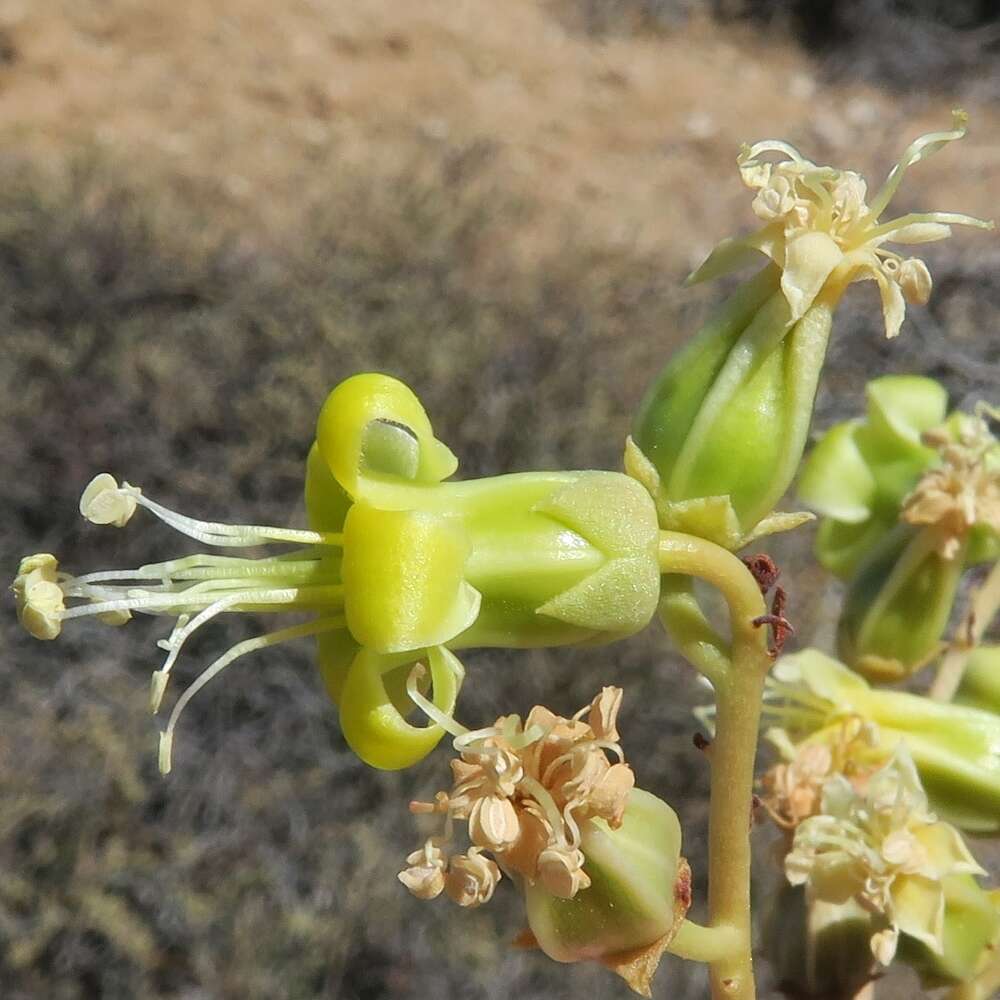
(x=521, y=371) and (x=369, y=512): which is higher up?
(x=369, y=512)

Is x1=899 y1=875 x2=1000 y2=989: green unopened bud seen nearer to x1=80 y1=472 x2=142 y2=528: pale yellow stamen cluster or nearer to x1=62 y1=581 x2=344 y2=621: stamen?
x1=62 y1=581 x2=344 y2=621: stamen

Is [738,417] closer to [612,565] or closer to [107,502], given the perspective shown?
[612,565]

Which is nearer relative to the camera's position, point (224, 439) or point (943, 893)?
Answer: point (943, 893)

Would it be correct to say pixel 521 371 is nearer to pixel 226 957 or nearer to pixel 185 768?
pixel 185 768

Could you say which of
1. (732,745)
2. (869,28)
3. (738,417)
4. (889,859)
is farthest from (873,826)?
(869,28)

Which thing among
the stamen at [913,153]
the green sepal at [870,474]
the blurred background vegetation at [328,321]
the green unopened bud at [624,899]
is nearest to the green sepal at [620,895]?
the green unopened bud at [624,899]

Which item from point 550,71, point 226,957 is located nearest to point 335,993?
point 226,957
